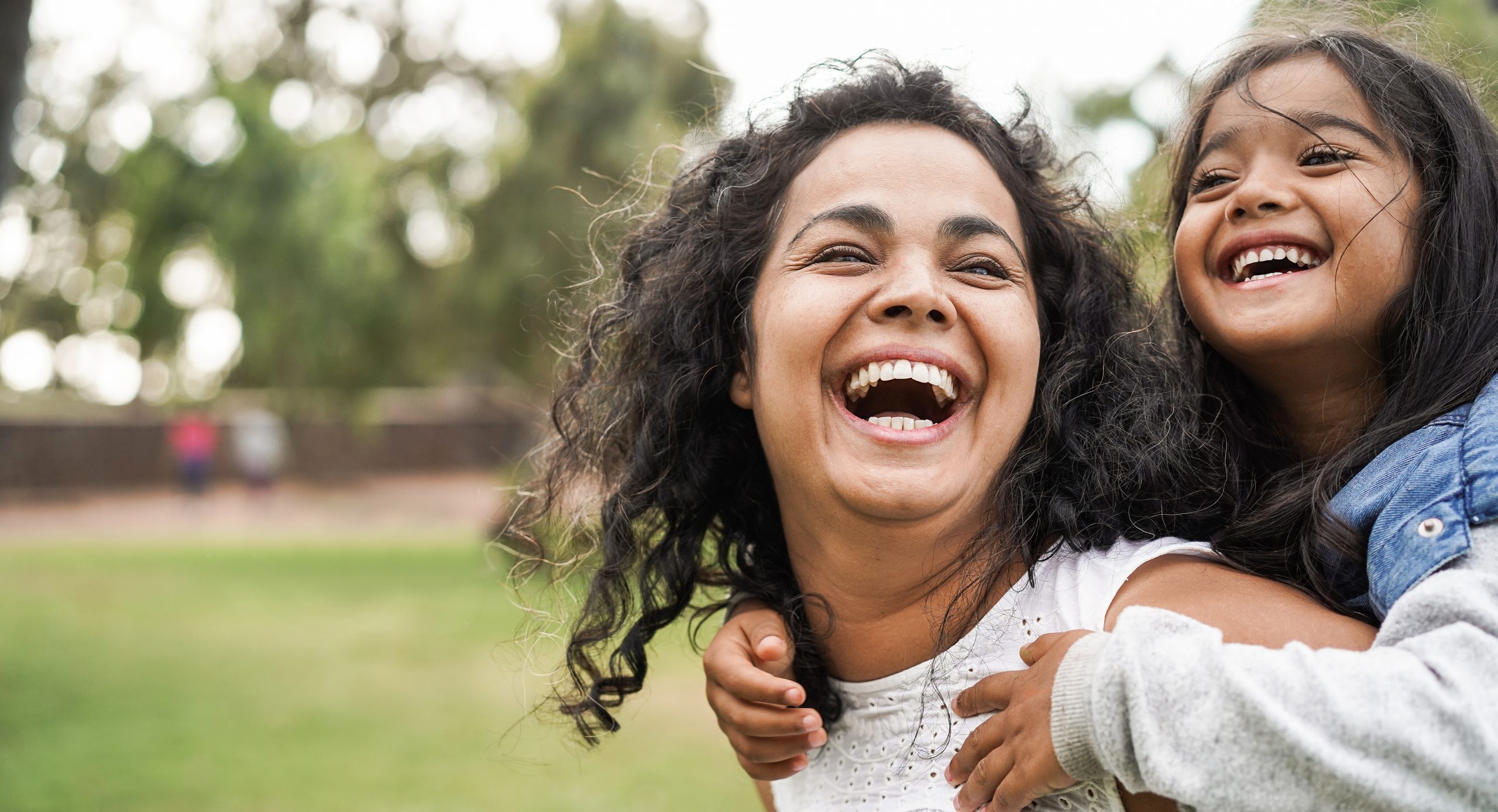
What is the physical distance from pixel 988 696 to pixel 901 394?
2.16ft

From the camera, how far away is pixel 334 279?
1166 centimetres

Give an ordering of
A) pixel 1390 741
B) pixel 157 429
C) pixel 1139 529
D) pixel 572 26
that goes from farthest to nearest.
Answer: pixel 157 429
pixel 572 26
pixel 1139 529
pixel 1390 741

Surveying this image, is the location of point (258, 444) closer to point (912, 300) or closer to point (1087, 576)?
point (912, 300)

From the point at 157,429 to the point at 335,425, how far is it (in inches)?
141

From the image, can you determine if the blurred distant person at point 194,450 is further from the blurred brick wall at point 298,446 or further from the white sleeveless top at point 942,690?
the white sleeveless top at point 942,690

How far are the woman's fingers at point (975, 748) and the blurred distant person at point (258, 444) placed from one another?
24.7 meters

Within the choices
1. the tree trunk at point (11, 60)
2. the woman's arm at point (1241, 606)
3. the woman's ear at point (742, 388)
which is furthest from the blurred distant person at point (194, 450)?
the woman's arm at point (1241, 606)

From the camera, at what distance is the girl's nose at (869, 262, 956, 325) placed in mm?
1953

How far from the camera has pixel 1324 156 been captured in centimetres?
214

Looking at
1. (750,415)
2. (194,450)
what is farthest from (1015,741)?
(194,450)

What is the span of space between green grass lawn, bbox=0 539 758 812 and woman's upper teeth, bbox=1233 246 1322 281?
1.62 meters

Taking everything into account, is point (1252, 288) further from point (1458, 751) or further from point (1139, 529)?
point (1458, 751)

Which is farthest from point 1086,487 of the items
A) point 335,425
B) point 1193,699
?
point 335,425

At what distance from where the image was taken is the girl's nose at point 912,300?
195 cm
